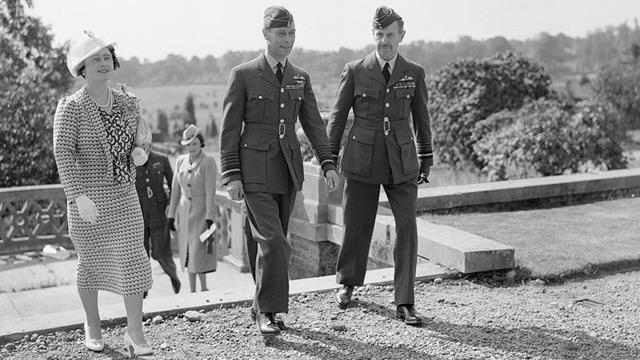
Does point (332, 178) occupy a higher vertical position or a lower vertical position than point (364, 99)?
lower

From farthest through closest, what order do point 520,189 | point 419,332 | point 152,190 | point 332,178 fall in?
point 520,189, point 152,190, point 332,178, point 419,332

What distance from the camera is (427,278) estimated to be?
6.63 m

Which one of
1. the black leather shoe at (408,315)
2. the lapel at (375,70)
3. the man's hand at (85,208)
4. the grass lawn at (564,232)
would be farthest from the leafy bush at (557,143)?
the man's hand at (85,208)

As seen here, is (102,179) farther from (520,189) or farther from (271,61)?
(520,189)

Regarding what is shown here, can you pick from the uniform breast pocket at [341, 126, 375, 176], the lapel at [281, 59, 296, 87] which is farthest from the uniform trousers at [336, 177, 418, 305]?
the lapel at [281, 59, 296, 87]

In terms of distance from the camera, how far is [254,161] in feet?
17.3

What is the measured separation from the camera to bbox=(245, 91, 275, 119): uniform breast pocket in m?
5.29

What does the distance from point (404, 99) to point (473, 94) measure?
1262 centimetres

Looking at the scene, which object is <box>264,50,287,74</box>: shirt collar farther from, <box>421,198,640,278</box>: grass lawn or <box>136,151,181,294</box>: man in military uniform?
<box>136,151,181,294</box>: man in military uniform

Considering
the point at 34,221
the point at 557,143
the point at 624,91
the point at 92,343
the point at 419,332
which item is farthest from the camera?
the point at 624,91

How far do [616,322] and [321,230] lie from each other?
3656 millimetres

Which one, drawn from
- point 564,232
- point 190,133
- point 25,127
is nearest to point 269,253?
point 190,133

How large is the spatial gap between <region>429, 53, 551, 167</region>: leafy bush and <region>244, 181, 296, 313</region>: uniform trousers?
12.6 m

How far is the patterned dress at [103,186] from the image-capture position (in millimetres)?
4742
